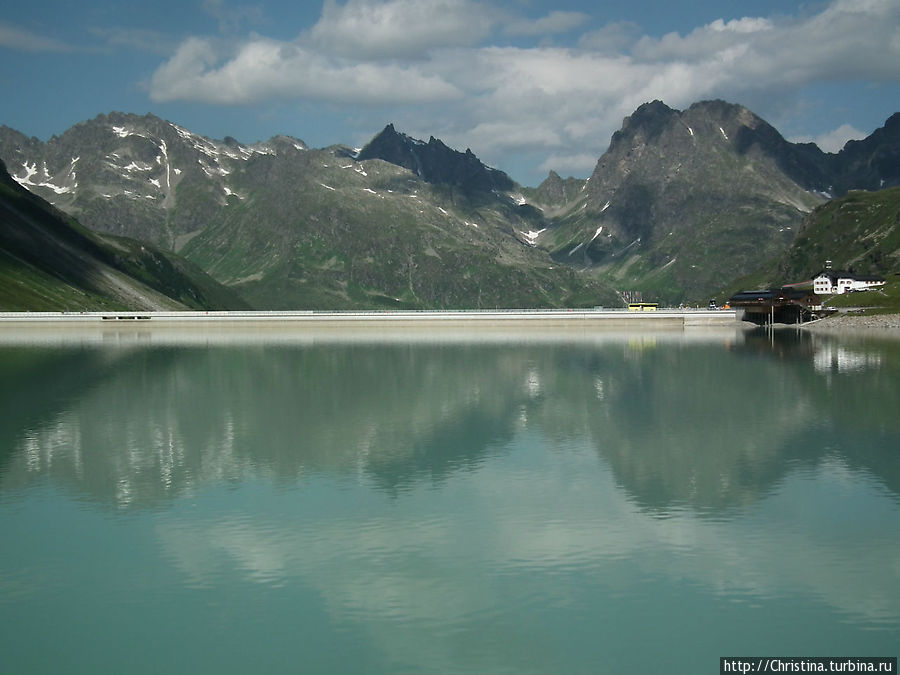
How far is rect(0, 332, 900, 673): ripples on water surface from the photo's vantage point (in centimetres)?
3136

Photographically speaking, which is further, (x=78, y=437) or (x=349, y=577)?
(x=78, y=437)

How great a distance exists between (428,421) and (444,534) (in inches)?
1486

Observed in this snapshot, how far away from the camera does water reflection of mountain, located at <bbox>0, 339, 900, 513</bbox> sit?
57.9 metres

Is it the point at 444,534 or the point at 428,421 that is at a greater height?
A: the point at 444,534

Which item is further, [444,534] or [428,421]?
[428,421]

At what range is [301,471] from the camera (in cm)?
5875

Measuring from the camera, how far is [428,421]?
8175cm

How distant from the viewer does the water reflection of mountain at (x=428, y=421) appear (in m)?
57.9

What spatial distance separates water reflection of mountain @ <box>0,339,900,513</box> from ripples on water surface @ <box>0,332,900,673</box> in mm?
419

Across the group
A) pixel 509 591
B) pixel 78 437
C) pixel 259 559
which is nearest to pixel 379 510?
pixel 259 559

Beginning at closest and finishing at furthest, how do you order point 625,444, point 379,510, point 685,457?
point 379,510
point 685,457
point 625,444

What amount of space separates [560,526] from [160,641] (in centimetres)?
2098

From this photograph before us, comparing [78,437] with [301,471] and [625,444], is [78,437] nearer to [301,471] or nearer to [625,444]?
[301,471]

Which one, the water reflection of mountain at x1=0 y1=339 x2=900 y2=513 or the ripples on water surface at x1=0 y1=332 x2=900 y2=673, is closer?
the ripples on water surface at x1=0 y1=332 x2=900 y2=673
